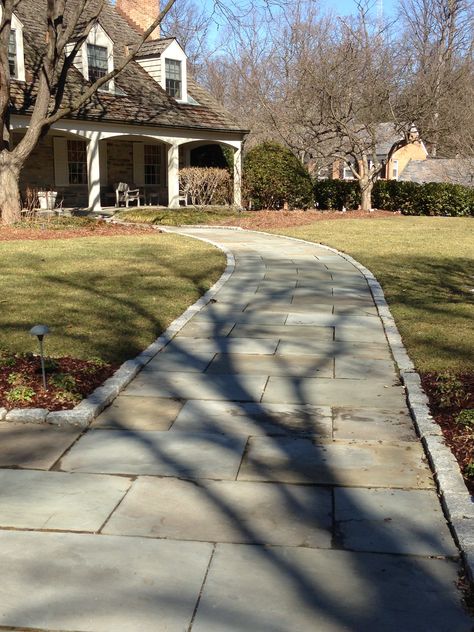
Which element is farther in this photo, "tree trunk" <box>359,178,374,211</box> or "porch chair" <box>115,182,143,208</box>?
"tree trunk" <box>359,178,374,211</box>

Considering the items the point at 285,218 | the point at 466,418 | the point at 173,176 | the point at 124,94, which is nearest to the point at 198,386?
the point at 466,418

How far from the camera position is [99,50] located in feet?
75.4

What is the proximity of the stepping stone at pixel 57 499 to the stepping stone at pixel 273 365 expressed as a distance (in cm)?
228

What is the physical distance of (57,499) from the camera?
141 inches

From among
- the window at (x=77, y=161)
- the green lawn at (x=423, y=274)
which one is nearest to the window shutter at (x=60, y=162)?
the window at (x=77, y=161)

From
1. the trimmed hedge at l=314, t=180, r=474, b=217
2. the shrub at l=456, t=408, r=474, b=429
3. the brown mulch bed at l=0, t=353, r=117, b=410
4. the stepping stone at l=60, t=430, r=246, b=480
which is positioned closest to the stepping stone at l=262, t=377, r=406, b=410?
the shrub at l=456, t=408, r=474, b=429

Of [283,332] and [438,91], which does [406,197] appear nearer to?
[438,91]

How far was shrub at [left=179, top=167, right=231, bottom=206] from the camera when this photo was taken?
23.5m

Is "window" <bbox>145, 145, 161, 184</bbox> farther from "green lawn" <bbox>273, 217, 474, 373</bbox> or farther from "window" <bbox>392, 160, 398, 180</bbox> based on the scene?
"window" <bbox>392, 160, 398, 180</bbox>

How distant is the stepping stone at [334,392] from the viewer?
5141 mm

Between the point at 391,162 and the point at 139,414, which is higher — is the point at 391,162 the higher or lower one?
the higher one

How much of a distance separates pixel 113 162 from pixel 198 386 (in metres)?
20.8

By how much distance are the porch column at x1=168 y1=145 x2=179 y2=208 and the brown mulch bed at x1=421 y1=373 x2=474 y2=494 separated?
19.8 metres

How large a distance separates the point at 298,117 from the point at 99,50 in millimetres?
8278
